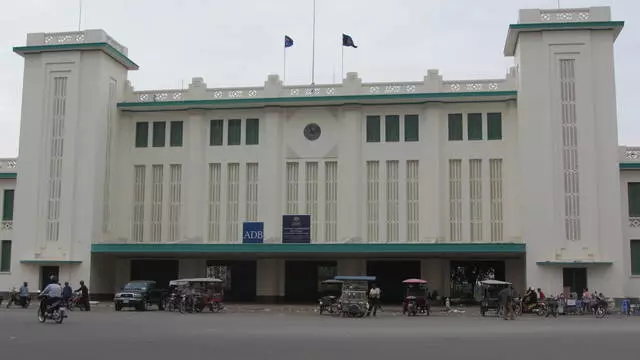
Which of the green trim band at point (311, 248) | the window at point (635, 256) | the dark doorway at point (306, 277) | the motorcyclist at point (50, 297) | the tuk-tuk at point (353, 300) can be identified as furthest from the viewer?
the dark doorway at point (306, 277)

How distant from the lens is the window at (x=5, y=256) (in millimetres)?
47219

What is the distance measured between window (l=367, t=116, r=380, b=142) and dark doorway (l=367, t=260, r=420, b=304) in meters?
7.59

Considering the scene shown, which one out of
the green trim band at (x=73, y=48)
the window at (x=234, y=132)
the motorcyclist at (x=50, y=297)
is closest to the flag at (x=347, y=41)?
the window at (x=234, y=132)

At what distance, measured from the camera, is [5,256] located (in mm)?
47500

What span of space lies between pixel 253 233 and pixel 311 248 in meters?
4.59

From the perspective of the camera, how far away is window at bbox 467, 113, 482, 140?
4456cm

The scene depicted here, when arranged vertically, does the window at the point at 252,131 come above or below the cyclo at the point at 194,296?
above

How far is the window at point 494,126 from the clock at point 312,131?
10.2m

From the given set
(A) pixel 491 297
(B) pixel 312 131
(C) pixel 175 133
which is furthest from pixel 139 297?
(A) pixel 491 297

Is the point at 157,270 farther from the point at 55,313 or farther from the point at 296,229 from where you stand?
the point at 55,313

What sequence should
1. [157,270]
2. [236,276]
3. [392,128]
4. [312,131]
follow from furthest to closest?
[157,270], [236,276], [312,131], [392,128]

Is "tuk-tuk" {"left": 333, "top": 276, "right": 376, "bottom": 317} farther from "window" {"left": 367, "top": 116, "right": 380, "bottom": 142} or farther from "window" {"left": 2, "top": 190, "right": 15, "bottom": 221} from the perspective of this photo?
"window" {"left": 2, "top": 190, "right": 15, "bottom": 221}

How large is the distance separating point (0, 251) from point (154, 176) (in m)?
11.0

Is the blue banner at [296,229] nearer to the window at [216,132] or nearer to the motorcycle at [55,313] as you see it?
the window at [216,132]
